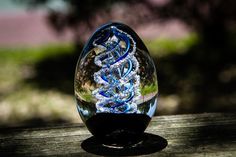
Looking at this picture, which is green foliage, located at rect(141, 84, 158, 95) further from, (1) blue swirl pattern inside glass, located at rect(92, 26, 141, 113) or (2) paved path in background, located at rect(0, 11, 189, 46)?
(2) paved path in background, located at rect(0, 11, 189, 46)

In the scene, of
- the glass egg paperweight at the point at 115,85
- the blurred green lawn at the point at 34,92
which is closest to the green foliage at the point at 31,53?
the blurred green lawn at the point at 34,92

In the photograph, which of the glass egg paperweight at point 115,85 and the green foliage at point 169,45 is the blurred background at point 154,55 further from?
the glass egg paperweight at point 115,85

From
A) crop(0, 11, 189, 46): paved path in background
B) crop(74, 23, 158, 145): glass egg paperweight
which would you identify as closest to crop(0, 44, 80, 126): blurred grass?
crop(0, 11, 189, 46): paved path in background

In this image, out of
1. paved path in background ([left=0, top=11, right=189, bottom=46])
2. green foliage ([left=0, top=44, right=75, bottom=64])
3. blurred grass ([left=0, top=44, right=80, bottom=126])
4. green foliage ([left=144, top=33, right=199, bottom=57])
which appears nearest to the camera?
blurred grass ([left=0, top=44, right=80, bottom=126])

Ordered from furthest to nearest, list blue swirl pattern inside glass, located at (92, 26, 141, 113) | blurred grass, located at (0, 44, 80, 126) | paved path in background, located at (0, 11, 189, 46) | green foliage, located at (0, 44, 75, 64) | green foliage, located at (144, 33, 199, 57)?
1. paved path in background, located at (0, 11, 189, 46)
2. green foliage, located at (0, 44, 75, 64)
3. green foliage, located at (144, 33, 199, 57)
4. blurred grass, located at (0, 44, 80, 126)
5. blue swirl pattern inside glass, located at (92, 26, 141, 113)

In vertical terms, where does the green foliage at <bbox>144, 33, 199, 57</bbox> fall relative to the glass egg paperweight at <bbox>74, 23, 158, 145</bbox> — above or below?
below

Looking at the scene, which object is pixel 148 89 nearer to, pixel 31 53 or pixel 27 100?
pixel 27 100

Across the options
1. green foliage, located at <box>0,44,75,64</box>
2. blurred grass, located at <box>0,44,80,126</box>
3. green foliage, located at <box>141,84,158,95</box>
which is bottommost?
blurred grass, located at <box>0,44,80,126</box>

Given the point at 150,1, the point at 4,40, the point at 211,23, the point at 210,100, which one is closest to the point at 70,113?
the point at 210,100
